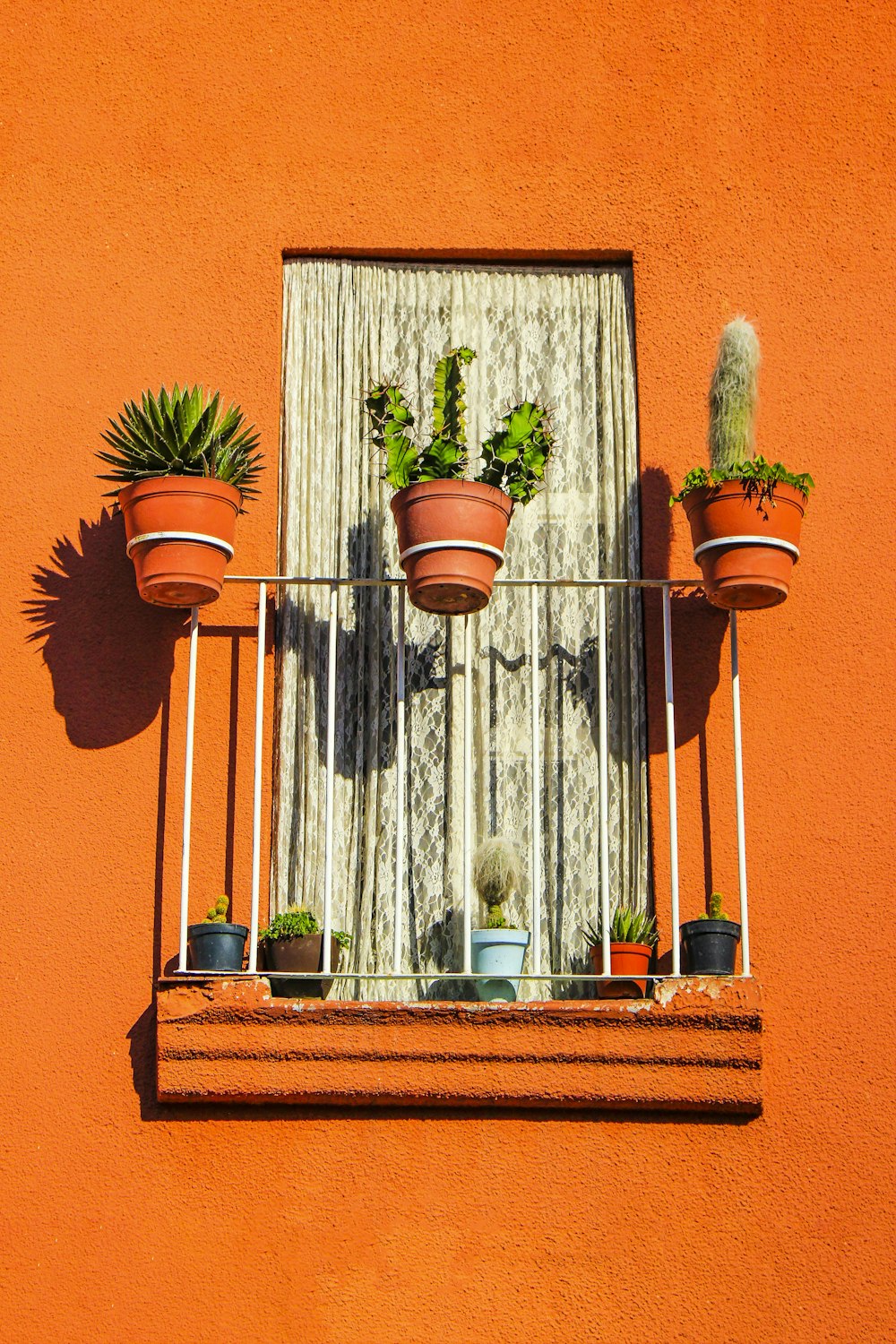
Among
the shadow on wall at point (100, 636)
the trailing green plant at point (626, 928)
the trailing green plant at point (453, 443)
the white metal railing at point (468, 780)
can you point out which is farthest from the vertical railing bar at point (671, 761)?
the shadow on wall at point (100, 636)

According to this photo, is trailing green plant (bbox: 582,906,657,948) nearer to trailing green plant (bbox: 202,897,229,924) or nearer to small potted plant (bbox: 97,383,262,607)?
trailing green plant (bbox: 202,897,229,924)

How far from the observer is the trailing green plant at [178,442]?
5.75m

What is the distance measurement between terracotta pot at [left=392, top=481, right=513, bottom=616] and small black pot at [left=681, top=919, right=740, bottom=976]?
1153 mm

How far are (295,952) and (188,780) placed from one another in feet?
1.95

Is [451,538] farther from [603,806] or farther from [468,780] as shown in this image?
[603,806]

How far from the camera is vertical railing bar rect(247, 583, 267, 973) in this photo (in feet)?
18.2

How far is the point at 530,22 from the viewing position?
6.66 metres

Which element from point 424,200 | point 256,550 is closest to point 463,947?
point 256,550

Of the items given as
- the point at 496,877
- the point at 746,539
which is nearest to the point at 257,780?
the point at 496,877

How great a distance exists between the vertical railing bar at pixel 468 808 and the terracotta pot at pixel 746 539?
2.57ft

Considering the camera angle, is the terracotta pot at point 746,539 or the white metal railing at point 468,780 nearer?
the white metal railing at point 468,780

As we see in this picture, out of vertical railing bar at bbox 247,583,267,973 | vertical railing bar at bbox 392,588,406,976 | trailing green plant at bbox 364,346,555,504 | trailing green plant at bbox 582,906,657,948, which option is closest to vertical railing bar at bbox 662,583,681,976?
trailing green plant at bbox 582,906,657,948

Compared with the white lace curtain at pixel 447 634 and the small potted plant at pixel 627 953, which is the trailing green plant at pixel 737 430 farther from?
the small potted plant at pixel 627 953

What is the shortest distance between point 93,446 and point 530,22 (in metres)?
2.11
